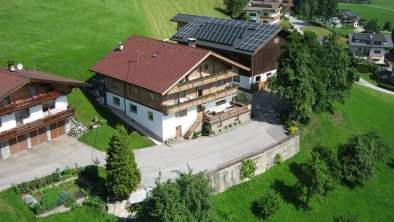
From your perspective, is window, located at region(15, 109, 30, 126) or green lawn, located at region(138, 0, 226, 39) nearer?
window, located at region(15, 109, 30, 126)

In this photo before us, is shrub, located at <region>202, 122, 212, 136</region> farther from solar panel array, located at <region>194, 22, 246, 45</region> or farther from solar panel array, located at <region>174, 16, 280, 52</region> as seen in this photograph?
solar panel array, located at <region>194, 22, 246, 45</region>

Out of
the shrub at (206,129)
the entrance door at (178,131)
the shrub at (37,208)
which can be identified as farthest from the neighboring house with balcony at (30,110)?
the shrub at (206,129)

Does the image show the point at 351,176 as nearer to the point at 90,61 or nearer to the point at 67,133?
the point at 67,133

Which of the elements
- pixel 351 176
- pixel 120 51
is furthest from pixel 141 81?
pixel 351 176

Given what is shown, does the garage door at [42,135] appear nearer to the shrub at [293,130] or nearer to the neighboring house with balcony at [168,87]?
the neighboring house with balcony at [168,87]

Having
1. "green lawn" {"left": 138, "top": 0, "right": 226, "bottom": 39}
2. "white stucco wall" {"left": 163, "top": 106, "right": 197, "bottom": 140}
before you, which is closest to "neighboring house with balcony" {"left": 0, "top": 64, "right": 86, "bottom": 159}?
"white stucco wall" {"left": 163, "top": 106, "right": 197, "bottom": 140}

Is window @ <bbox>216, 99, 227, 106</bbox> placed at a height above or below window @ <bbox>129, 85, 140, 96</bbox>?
below
